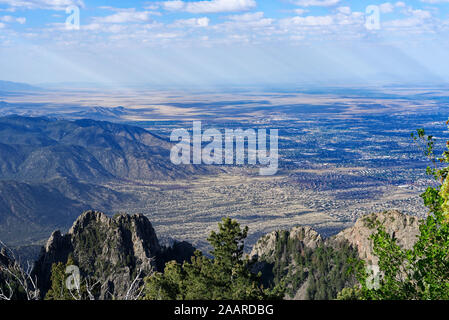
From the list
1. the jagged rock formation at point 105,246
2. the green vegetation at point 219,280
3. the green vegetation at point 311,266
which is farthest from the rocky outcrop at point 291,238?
the green vegetation at point 219,280

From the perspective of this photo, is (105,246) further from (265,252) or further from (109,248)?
(265,252)

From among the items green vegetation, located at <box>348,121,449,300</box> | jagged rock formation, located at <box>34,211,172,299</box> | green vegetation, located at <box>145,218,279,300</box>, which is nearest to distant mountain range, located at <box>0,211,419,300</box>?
jagged rock formation, located at <box>34,211,172,299</box>

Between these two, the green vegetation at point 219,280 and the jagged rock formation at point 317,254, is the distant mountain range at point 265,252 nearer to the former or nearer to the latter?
the jagged rock formation at point 317,254

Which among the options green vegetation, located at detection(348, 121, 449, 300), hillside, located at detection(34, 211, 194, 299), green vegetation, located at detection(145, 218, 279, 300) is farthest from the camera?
hillside, located at detection(34, 211, 194, 299)

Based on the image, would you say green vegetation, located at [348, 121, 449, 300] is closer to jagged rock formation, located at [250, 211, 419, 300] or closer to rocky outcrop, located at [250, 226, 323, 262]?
jagged rock formation, located at [250, 211, 419, 300]
